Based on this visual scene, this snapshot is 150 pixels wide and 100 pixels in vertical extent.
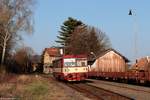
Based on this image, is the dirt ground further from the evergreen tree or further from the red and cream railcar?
the evergreen tree

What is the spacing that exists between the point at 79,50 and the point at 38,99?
8797 cm

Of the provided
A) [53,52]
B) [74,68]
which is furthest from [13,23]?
[53,52]

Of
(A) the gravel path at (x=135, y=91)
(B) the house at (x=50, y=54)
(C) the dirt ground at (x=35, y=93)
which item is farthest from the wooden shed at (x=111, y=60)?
(C) the dirt ground at (x=35, y=93)

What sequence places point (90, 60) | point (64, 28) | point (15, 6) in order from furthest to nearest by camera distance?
point (64, 28), point (90, 60), point (15, 6)

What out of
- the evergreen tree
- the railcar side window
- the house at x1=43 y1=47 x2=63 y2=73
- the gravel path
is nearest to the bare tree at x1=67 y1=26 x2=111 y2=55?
the evergreen tree

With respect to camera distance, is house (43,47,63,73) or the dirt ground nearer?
the dirt ground

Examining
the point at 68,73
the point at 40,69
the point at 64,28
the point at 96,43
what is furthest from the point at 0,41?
the point at 40,69

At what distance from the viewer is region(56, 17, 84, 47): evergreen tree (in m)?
118

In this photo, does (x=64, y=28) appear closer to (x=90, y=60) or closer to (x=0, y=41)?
(x=90, y=60)

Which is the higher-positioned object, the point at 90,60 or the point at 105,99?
the point at 90,60

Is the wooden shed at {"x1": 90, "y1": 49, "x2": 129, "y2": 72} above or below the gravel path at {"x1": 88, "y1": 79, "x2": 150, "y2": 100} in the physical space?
above

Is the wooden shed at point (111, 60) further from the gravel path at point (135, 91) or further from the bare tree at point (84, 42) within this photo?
the gravel path at point (135, 91)

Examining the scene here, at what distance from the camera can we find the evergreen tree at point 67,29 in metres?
118

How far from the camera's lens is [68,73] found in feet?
146
